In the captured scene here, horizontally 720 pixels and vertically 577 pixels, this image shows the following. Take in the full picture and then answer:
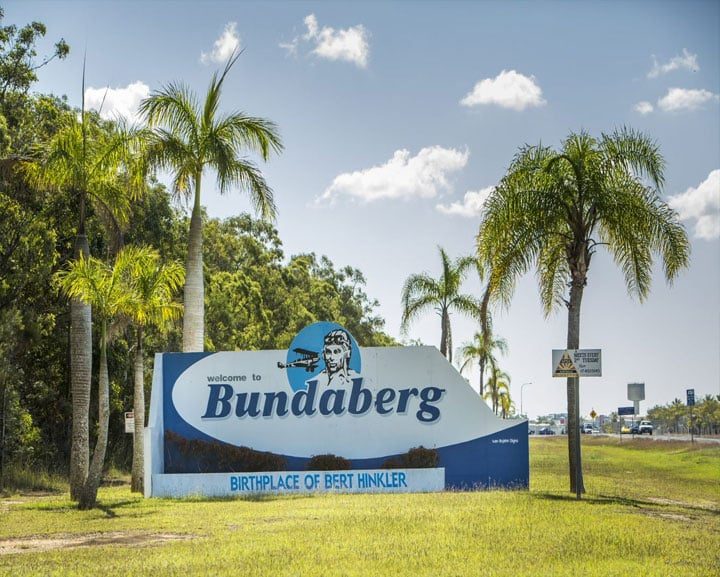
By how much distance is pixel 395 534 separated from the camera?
14.1 meters

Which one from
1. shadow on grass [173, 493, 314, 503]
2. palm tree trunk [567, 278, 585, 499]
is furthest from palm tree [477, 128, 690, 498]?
shadow on grass [173, 493, 314, 503]

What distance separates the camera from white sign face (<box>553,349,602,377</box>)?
19594 mm

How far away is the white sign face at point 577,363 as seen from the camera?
64.3 feet

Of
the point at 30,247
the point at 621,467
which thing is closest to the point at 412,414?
the point at 30,247

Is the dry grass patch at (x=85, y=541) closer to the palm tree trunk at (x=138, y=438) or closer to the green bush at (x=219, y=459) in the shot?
the green bush at (x=219, y=459)

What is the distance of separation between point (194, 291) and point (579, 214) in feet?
34.0

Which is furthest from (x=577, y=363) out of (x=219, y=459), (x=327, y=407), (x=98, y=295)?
(x=98, y=295)

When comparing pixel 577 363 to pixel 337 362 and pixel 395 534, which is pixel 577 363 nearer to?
pixel 337 362

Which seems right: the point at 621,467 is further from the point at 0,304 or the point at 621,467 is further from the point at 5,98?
the point at 5,98

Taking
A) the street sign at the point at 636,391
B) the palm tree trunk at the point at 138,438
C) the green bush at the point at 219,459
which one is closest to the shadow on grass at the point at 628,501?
the green bush at the point at 219,459

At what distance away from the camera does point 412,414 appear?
79.0ft

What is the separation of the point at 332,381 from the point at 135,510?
6.46 metres

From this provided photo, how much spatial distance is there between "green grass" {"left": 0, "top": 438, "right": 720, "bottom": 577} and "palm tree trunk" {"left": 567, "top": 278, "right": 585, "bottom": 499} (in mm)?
507

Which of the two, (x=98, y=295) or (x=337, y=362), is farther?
(x=337, y=362)
